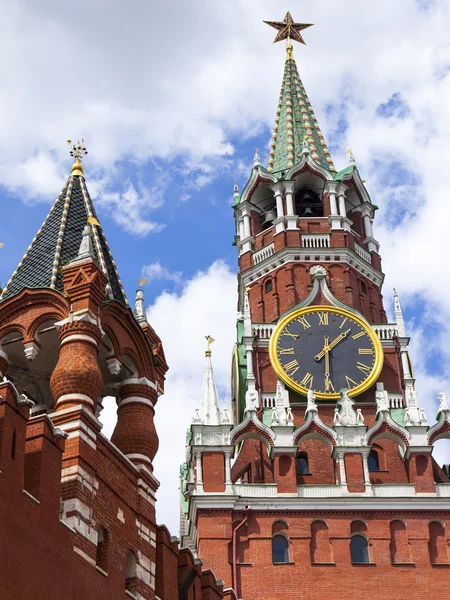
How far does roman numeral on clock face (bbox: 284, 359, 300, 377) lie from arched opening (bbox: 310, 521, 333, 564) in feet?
23.2

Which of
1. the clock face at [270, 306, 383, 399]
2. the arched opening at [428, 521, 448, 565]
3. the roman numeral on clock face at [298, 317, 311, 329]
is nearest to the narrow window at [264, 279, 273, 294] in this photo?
the clock face at [270, 306, 383, 399]

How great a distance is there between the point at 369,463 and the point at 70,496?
982 inches

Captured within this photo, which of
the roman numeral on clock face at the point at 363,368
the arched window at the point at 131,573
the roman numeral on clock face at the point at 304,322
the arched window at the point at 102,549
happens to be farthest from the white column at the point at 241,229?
the arched window at the point at 102,549

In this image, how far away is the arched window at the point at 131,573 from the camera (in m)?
24.1

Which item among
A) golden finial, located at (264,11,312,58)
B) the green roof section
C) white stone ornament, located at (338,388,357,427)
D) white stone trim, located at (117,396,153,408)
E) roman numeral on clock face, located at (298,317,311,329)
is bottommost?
white stone trim, located at (117,396,153,408)

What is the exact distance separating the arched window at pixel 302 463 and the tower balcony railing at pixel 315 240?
11.1 meters

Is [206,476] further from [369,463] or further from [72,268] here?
[72,268]

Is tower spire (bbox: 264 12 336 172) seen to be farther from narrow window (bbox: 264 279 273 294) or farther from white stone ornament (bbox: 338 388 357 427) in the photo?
white stone ornament (bbox: 338 388 357 427)

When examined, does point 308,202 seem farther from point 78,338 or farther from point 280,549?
point 78,338

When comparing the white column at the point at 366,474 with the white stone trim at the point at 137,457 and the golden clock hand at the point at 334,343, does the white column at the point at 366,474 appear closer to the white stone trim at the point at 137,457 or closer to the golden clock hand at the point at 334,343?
the golden clock hand at the point at 334,343

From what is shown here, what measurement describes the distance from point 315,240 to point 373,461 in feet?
38.7

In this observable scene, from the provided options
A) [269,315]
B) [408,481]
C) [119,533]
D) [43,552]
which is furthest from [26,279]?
[269,315]

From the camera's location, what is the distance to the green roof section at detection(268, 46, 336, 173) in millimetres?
58188

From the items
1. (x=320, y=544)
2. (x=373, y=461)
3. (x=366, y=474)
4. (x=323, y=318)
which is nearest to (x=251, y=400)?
(x=373, y=461)
